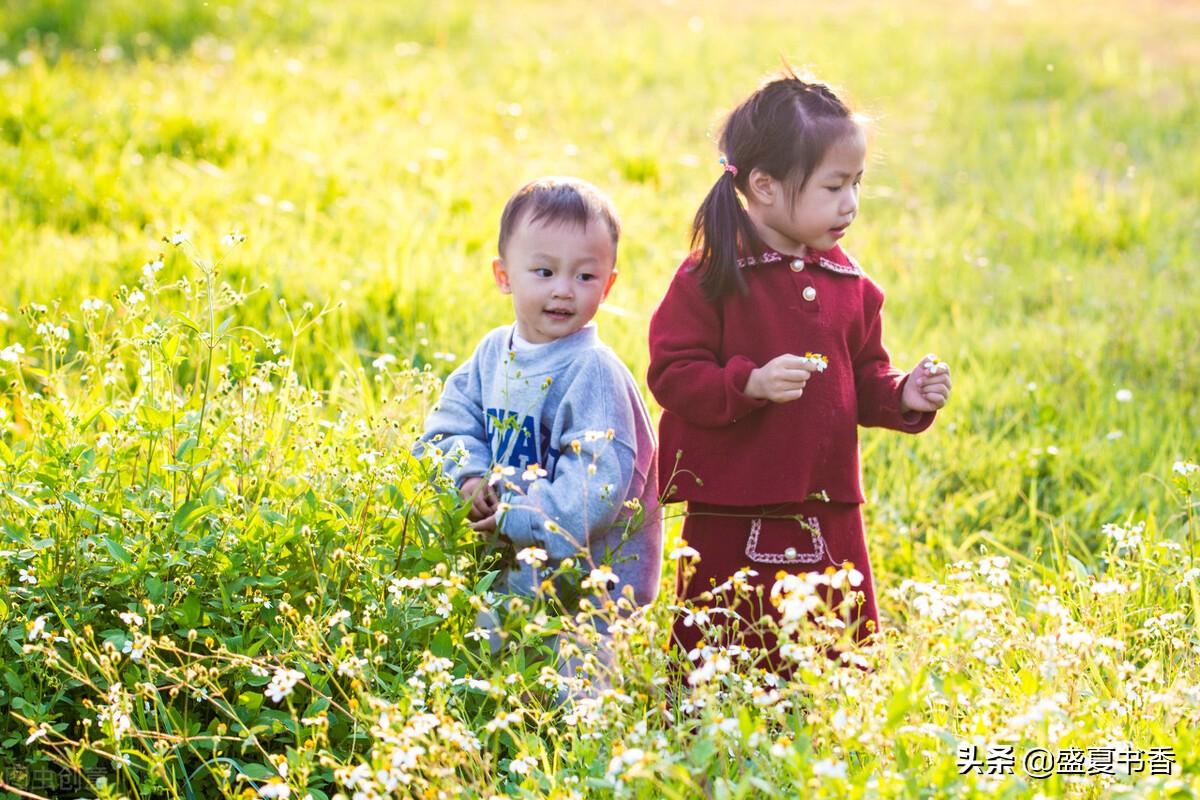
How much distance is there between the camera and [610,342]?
4902mm

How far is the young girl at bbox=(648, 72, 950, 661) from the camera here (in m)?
3.01

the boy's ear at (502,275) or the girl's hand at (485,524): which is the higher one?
the boy's ear at (502,275)

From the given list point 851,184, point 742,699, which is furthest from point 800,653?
point 851,184

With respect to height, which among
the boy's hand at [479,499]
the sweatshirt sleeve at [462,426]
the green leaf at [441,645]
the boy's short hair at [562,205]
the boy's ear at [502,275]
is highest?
the boy's short hair at [562,205]

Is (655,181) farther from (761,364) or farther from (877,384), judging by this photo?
(761,364)

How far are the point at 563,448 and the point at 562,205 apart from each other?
1.83 feet

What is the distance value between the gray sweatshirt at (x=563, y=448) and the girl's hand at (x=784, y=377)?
1.16 feet

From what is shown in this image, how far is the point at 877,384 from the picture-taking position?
322 centimetres

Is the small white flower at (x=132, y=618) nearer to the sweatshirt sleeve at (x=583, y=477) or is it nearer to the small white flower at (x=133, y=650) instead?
the small white flower at (x=133, y=650)

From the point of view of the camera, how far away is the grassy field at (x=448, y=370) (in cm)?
246

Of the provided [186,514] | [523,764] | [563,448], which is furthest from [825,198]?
[186,514]

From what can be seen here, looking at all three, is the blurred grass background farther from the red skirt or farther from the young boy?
the young boy

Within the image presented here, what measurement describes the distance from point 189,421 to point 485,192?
11.1 feet

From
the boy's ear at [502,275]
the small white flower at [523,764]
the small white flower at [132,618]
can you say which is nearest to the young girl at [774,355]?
the boy's ear at [502,275]
